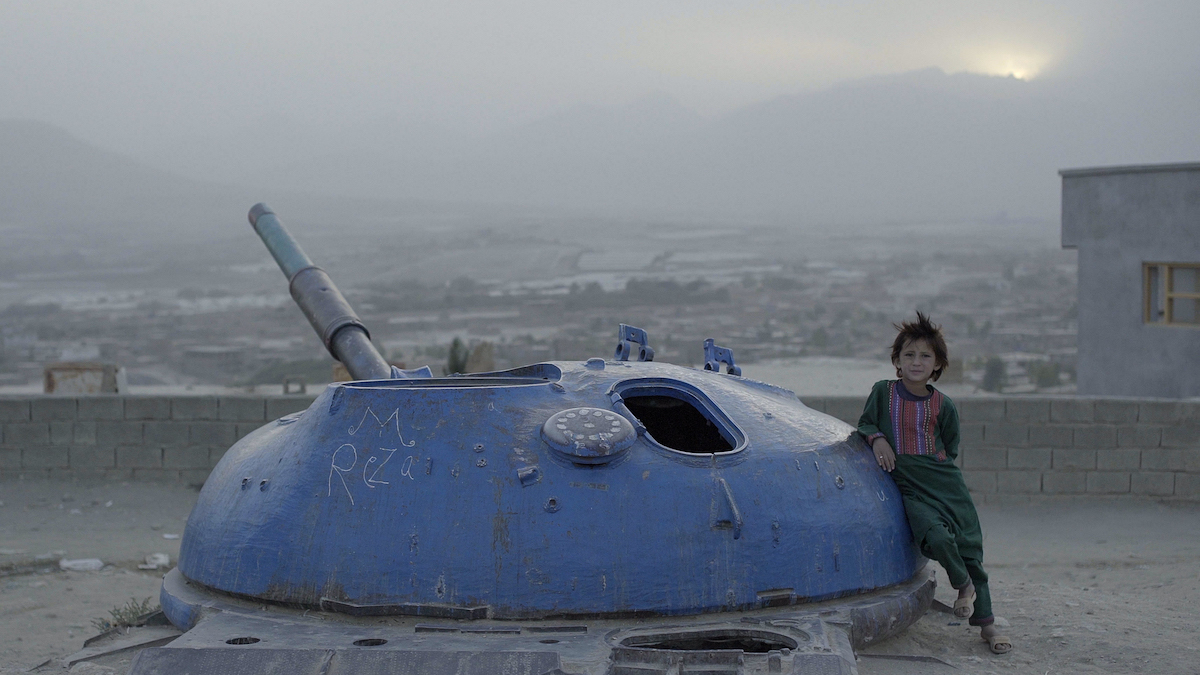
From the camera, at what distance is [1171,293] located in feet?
56.7

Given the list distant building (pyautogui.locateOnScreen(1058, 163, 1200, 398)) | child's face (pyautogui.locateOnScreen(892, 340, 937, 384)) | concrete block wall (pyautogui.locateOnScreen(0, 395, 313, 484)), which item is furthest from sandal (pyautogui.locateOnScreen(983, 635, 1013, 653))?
distant building (pyautogui.locateOnScreen(1058, 163, 1200, 398))

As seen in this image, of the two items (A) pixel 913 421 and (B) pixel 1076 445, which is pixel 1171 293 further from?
(A) pixel 913 421

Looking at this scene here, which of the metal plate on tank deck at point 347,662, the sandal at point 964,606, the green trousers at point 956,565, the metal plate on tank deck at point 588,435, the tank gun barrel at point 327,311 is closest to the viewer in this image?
the metal plate on tank deck at point 347,662

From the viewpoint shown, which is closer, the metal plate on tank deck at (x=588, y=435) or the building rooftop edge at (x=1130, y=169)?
the metal plate on tank deck at (x=588, y=435)

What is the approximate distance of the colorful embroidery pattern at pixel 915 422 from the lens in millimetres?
4840

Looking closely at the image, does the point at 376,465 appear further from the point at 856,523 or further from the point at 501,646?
the point at 856,523

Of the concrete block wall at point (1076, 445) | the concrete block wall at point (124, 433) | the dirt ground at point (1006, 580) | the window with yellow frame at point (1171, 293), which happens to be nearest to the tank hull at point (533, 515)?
the dirt ground at point (1006, 580)

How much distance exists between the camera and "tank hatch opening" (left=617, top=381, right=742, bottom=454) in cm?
481

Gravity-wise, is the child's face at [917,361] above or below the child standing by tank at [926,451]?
above

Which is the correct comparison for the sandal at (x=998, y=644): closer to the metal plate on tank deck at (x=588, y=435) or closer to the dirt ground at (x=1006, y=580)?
the dirt ground at (x=1006, y=580)

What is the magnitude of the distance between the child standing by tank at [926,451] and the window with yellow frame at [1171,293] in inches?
545

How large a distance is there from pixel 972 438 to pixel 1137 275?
9162 millimetres

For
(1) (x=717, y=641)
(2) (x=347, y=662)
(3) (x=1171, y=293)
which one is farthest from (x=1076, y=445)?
(3) (x=1171, y=293)

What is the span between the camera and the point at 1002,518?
384 inches
